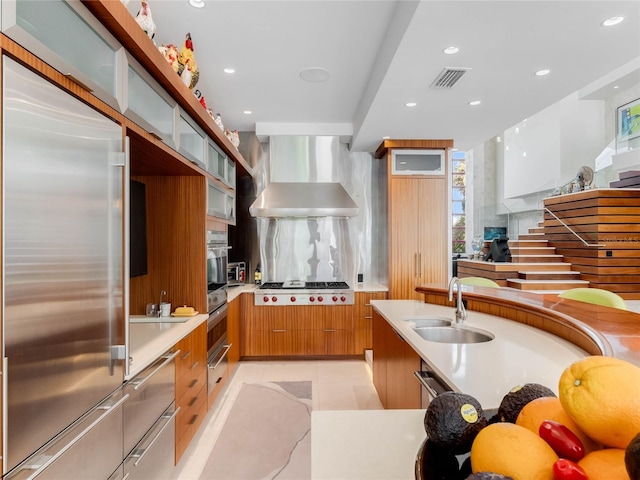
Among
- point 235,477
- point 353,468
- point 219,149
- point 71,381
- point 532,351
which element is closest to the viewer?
point 353,468

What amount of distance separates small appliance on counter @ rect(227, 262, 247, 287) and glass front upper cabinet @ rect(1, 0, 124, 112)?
2.97 m

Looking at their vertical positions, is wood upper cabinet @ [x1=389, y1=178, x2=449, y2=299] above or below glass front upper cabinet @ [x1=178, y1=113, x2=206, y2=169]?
below

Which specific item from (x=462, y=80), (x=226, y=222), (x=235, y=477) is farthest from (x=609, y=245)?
(x=235, y=477)

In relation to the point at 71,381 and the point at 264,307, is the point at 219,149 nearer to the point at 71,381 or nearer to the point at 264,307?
the point at 264,307

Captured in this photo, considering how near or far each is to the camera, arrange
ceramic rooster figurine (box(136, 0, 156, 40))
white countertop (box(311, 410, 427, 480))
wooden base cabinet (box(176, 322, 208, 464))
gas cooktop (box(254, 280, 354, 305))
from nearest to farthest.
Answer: white countertop (box(311, 410, 427, 480)), ceramic rooster figurine (box(136, 0, 156, 40)), wooden base cabinet (box(176, 322, 208, 464)), gas cooktop (box(254, 280, 354, 305))

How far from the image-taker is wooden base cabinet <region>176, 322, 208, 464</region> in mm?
2104

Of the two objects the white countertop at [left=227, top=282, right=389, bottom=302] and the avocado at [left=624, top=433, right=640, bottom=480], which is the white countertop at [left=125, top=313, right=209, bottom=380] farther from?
the avocado at [left=624, top=433, right=640, bottom=480]

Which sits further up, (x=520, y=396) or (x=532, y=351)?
(x=520, y=396)

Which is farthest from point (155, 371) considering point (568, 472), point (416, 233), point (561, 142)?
point (561, 142)

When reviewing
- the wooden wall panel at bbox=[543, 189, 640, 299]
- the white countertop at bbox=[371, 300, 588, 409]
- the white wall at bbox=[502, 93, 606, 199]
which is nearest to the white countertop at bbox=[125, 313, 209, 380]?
the white countertop at bbox=[371, 300, 588, 409]

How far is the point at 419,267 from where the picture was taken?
4.17 m

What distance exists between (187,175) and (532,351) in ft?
8.02

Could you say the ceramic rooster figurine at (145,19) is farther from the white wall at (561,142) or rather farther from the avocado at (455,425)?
the white wall at (561,142)

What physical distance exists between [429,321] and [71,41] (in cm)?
228
